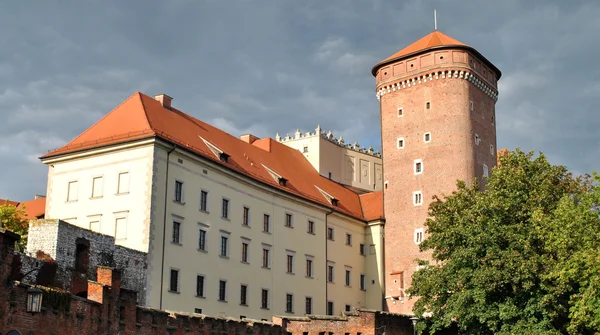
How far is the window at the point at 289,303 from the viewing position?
152 feet

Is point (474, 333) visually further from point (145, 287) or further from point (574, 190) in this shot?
point (145, 287)

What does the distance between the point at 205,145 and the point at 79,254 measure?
39.0 ft

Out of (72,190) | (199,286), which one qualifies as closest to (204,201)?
(199,286)

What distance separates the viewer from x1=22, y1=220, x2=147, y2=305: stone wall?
3250cm

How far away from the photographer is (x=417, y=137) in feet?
171

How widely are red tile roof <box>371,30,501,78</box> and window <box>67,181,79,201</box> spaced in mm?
23915

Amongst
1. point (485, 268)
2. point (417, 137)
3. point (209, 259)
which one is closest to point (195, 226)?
point (209, 259)

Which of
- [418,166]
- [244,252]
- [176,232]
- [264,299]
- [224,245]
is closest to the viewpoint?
[176,232]

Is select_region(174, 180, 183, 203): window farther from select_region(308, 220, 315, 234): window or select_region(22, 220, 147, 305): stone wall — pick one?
select_region(308, 220, 315, 234): window

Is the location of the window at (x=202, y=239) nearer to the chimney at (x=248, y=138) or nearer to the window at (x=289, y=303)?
the window at (x=289, y=303)

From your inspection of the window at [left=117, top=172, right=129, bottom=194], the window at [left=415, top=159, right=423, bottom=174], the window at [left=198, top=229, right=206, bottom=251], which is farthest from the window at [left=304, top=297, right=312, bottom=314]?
the window at [left=117, top=172, right=129, bottom=194]

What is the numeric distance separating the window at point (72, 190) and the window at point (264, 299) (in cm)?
1164

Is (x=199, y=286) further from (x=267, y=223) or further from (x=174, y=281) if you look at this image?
(x=267, y=223)

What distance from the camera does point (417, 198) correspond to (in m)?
51.5
